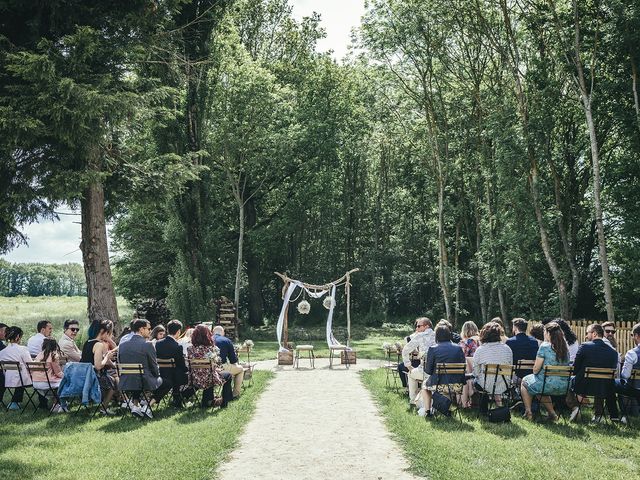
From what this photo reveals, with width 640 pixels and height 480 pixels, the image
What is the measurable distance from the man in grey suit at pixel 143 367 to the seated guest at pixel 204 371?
73 centimetres

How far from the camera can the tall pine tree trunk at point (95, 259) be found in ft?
44.2

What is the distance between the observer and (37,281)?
8488 centimetres

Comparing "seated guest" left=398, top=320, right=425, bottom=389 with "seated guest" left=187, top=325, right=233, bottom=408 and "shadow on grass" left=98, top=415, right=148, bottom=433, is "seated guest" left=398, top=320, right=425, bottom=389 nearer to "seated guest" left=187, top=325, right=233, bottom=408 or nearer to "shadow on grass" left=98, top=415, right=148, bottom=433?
"seated guest" left=187, top=325, right=233, bottom=408

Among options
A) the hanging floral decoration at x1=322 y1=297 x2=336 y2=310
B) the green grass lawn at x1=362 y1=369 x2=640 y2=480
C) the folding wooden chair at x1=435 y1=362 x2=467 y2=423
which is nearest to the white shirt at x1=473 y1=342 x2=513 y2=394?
the folding wooden chair at x1=435 y1=362 x2=467 y2=423

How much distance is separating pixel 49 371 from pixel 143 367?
1883 mm

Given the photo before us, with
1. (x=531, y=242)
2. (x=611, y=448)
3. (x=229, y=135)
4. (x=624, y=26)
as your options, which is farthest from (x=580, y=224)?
(x=611, y=448)

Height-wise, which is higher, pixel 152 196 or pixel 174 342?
pixel 152 196

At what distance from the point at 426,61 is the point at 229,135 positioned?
9949 millimetres

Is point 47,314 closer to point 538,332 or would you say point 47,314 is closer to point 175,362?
point 175,362

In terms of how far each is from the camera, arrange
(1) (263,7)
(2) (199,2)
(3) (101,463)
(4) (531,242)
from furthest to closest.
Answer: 1. (1) (263,7)
2. (2) (199,2)
3. (4) (531,242)
4. (3) (101,463)

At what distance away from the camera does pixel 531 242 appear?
73.2 ft

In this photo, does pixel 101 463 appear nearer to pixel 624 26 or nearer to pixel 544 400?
pixel 544 400

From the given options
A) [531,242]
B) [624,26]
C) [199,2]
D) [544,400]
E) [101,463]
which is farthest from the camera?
[199,2]

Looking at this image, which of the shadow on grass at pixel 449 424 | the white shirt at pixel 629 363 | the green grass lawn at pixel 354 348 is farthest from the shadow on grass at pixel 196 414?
the green grass lawn at pixel 354 348
